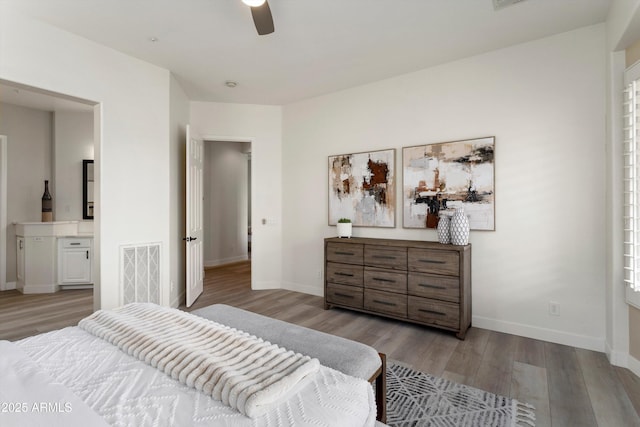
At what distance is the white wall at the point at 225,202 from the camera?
6543 mm

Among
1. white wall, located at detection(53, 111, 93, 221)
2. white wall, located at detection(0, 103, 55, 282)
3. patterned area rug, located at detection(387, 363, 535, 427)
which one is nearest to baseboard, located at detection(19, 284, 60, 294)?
white wall, located at detection(0, 103, 55, 282)

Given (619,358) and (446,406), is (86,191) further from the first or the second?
(619,358)

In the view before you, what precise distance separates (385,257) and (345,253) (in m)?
0.51

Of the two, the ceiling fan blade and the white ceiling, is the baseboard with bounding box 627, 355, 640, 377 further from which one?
the ceiling fan blade

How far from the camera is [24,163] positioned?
4691 mm

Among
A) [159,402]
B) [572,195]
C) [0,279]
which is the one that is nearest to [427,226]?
[572,195]

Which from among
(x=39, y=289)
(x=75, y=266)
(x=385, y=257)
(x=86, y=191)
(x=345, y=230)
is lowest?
(x=39, y=289)

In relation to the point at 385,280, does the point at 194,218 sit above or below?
above

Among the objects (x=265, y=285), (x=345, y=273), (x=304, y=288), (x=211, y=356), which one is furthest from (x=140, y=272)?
(x=211, y=356)

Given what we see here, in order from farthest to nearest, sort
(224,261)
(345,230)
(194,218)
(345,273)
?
1. (224,261)
2. (194,218)
3. (345,230)
4. (345,273)

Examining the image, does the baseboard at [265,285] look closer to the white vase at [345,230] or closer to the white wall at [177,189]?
the white wall at [177,189]

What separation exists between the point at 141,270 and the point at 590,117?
14.9 feet

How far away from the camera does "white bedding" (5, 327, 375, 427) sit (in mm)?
939

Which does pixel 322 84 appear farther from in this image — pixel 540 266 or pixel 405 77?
pixel 540 266
